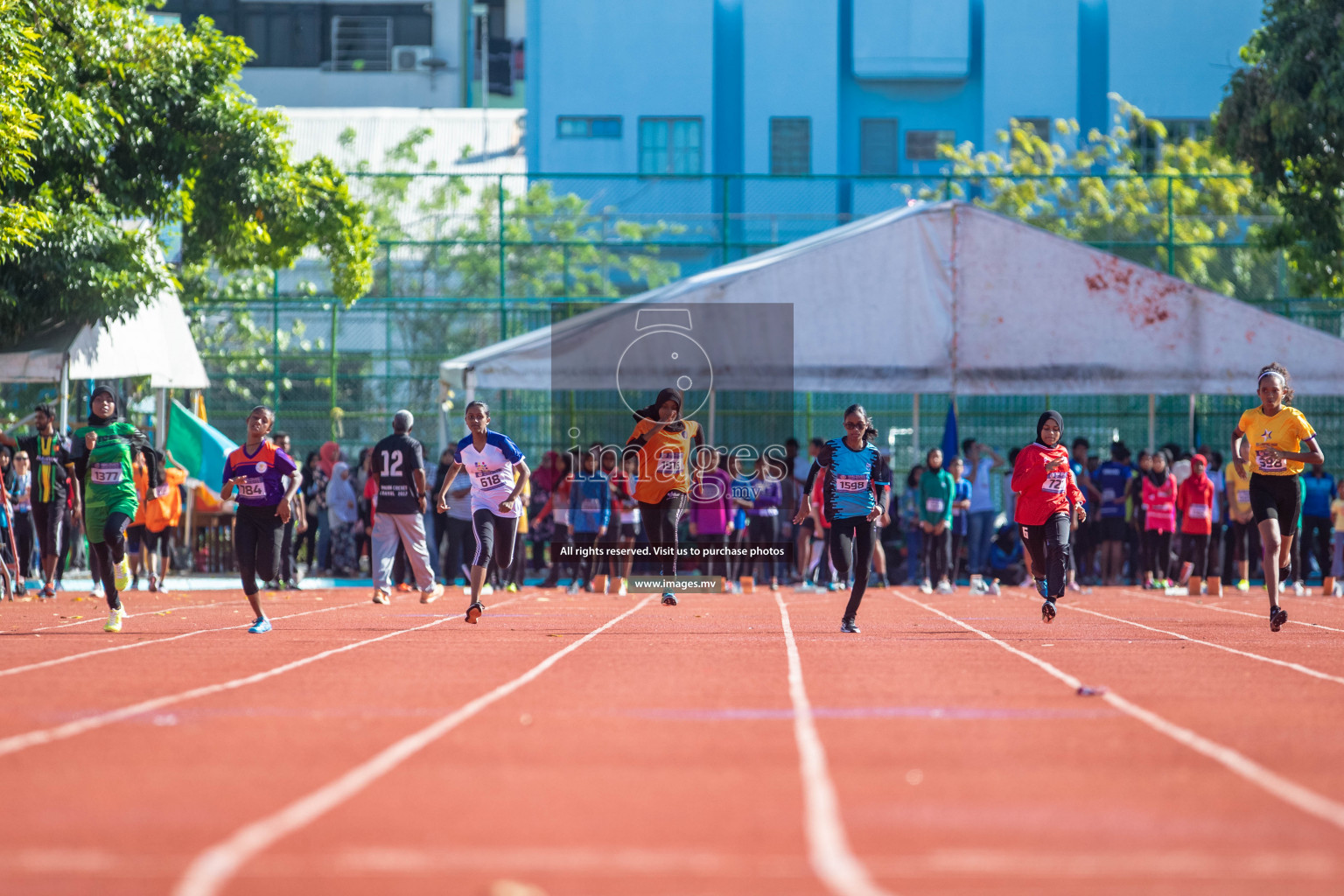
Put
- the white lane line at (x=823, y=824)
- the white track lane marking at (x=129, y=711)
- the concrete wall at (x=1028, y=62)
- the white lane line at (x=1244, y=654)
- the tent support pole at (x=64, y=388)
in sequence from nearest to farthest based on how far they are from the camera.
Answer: the white lane line at (x=823, y=824) → the white track lane marking at (x=129, y=711) → the white lane line at (x=1244, y=654) → the tent support pole at (x=64, y=388) → the concrete wall at (x=1028, y=62)

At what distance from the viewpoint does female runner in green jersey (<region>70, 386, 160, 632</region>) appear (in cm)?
1366

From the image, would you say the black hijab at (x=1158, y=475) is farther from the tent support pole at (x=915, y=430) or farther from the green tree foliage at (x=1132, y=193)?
the green tree foliage at (x=1132, y=193)

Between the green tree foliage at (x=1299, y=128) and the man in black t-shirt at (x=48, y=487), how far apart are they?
16973 millimetres

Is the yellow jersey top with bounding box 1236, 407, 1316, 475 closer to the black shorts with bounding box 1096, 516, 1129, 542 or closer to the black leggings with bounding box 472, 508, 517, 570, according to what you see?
the black leggings with bounding box 472, 508, 517, 570

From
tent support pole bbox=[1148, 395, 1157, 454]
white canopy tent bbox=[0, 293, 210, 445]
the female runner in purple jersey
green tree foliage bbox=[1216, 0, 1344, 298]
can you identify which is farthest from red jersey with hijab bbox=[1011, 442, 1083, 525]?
white canopy tent bbox=[0, 293, 210, 445]

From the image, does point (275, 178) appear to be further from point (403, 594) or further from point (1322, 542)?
point (1322, 542)

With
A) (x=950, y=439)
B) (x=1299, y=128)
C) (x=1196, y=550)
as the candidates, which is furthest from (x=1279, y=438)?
(x=1299, y=128)

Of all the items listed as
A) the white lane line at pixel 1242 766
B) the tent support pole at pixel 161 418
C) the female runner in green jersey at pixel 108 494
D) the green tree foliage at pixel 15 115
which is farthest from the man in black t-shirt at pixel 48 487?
the white lane line at pixel 1242 766

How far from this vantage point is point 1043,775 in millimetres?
6582

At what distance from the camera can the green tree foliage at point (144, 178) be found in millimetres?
20938

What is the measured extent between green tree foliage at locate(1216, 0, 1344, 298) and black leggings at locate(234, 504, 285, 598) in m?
16.4

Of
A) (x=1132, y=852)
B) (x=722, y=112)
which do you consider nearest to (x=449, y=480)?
(x=1132, y=852)

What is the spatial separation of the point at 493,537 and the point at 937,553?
8278 millimetres

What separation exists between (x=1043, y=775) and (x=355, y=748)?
9.29 ft
